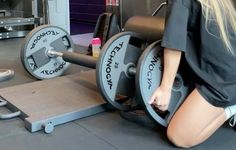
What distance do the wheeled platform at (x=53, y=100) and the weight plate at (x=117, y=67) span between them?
0.60 feet

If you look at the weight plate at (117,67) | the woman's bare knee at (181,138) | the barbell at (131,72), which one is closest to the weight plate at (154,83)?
the barbell at (131,72)

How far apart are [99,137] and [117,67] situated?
15.0 inches

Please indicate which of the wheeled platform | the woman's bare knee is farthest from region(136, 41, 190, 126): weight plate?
the wheeled platform

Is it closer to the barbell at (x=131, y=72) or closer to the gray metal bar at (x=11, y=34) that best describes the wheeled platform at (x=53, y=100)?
the barbell at (x=131, y=72)

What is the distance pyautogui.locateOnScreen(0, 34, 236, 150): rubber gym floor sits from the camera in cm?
149

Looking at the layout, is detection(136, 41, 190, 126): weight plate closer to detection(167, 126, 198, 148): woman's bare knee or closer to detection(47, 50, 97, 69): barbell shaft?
detection(167, 126, 198, 148): woman's bare knee

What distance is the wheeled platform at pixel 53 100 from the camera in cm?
170

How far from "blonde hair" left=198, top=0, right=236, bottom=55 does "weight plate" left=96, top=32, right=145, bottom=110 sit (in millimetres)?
481

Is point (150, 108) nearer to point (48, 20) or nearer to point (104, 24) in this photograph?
point (104, 24)

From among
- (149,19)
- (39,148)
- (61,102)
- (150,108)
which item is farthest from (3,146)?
(149,19)

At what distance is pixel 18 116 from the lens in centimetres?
183

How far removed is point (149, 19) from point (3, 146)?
51.1 inches

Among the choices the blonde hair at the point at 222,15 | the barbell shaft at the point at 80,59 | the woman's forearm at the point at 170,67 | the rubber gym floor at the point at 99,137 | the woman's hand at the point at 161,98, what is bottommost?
the rubber gym floor at the point at 99,137

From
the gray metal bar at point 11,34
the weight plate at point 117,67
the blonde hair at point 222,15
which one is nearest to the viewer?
the blonde hair at point 222,15
